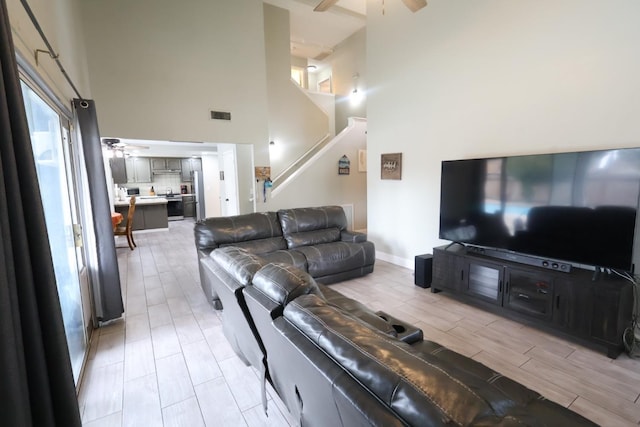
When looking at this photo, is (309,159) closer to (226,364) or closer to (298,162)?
(298,162)

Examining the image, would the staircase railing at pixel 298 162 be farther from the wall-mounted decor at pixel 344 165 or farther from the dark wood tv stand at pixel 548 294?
the dark wood tv stand at pixel 548 294

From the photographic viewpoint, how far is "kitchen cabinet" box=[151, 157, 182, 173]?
34.2 ft

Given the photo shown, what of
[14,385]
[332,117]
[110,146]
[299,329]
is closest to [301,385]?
[299,329]

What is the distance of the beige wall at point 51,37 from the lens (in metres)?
1.57

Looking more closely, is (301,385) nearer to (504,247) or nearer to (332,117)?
(504,247)

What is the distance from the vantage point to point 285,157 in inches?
314

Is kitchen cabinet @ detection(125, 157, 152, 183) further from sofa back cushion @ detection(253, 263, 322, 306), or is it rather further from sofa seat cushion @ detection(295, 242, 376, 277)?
sofa back cushion @ detection(253, 263, 322, 306)

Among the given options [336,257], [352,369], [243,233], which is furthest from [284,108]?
[352,369]

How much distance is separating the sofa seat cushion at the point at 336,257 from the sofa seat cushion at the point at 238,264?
181cm

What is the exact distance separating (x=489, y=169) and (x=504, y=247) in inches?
32.8

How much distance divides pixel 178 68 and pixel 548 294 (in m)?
5.92

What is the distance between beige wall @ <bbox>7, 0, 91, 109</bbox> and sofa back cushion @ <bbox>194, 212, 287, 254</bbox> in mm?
1766

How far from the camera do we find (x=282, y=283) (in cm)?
148

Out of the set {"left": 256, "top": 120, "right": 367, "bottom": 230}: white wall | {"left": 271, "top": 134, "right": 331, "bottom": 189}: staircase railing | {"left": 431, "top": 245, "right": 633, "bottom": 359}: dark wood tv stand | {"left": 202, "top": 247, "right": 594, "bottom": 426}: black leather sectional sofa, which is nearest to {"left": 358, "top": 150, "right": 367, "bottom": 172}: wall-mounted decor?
{"left": 256, "top": 120, "right": 367, "bottom": 230}: white wall
